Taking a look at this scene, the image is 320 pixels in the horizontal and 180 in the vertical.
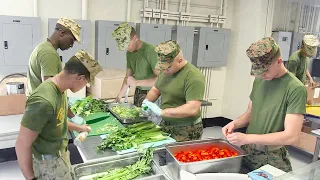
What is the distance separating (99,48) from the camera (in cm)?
410

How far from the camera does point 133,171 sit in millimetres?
1683

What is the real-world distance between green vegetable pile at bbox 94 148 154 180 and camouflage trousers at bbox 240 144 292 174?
24.1 inches

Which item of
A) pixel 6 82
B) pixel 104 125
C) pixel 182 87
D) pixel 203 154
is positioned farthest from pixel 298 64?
pixel 6 82

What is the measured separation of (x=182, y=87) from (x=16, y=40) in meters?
2.48

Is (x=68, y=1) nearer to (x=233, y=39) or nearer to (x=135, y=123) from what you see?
(x=135, y=123)

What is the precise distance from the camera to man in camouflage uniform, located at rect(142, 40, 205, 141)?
222 centimetres

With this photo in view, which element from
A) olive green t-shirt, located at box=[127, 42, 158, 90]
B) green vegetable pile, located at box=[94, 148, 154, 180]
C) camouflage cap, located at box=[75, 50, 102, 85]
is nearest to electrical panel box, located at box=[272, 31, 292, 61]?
olive green t-shirt, located at box=[127, 42, 158, 90]

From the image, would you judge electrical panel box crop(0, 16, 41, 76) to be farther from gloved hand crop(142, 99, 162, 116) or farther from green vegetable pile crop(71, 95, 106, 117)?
gloved hand crop(142, 99, 162, 116)

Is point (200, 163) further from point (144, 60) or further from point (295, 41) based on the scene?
point (295, 41)

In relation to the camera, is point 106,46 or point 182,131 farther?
point 106,46

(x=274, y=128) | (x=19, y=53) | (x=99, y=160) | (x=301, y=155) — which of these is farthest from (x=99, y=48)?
(x=301, y=155)

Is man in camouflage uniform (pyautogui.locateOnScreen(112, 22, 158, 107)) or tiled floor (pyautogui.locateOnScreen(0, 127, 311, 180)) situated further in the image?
tiled floor (pyautogui.locateOnScreen(0, 127, 311, 180))

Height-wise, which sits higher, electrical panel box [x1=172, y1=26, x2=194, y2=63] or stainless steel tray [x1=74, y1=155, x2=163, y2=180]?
electrical panel box [x1=172, y1=26, x2=194, y2=63]

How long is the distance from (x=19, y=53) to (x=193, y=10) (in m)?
3.12
